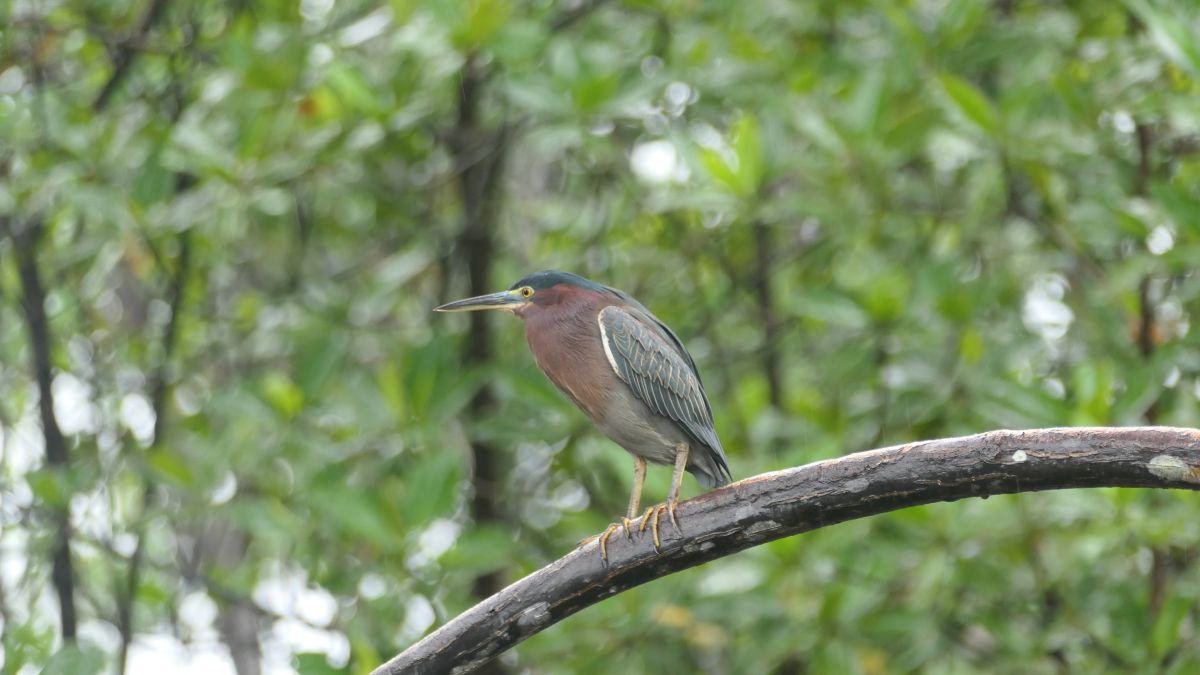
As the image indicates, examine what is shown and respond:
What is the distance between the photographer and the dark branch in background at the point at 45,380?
525cm

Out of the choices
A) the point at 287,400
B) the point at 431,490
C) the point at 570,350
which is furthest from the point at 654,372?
the point at 287,400

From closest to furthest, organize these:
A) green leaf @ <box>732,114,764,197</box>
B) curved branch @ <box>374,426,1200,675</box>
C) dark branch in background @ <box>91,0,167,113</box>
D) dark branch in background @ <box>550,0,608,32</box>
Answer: curved branch @ <box>374,426,1200,675</box>
green leaf @ <box>732,114,764,197</box>
dark branch in background @ <box>91,0,167,113</box>
dark branch in background @ <box>550,0,608,32</box>

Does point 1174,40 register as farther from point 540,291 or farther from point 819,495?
point 819,495

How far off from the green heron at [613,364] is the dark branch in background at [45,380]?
253 cm

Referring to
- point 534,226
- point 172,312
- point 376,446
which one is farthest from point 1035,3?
point 172,312

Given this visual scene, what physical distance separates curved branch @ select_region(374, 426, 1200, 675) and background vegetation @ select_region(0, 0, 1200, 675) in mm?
1534

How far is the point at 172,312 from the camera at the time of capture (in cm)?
532

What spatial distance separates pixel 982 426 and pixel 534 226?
123 inches

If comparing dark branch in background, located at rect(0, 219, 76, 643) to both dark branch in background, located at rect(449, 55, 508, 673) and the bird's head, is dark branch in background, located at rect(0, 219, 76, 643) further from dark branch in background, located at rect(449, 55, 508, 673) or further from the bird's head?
the bird's head

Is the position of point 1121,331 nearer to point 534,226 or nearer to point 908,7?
point 908,7

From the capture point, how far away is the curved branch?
238cm

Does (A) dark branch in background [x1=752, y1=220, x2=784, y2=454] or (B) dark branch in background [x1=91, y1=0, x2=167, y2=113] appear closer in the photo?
(B) dark branch in background [x1=91, y1=0, x2=167, y2=113]

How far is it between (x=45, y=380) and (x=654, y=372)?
298 centimetres

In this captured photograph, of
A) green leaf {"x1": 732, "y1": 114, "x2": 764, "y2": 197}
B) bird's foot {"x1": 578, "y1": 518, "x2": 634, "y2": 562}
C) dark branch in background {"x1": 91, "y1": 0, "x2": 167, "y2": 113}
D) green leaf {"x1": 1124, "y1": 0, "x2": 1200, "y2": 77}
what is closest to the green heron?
bird's foot {"x1": 578, "y1": 518, "x2": 634, "y2": 562}
